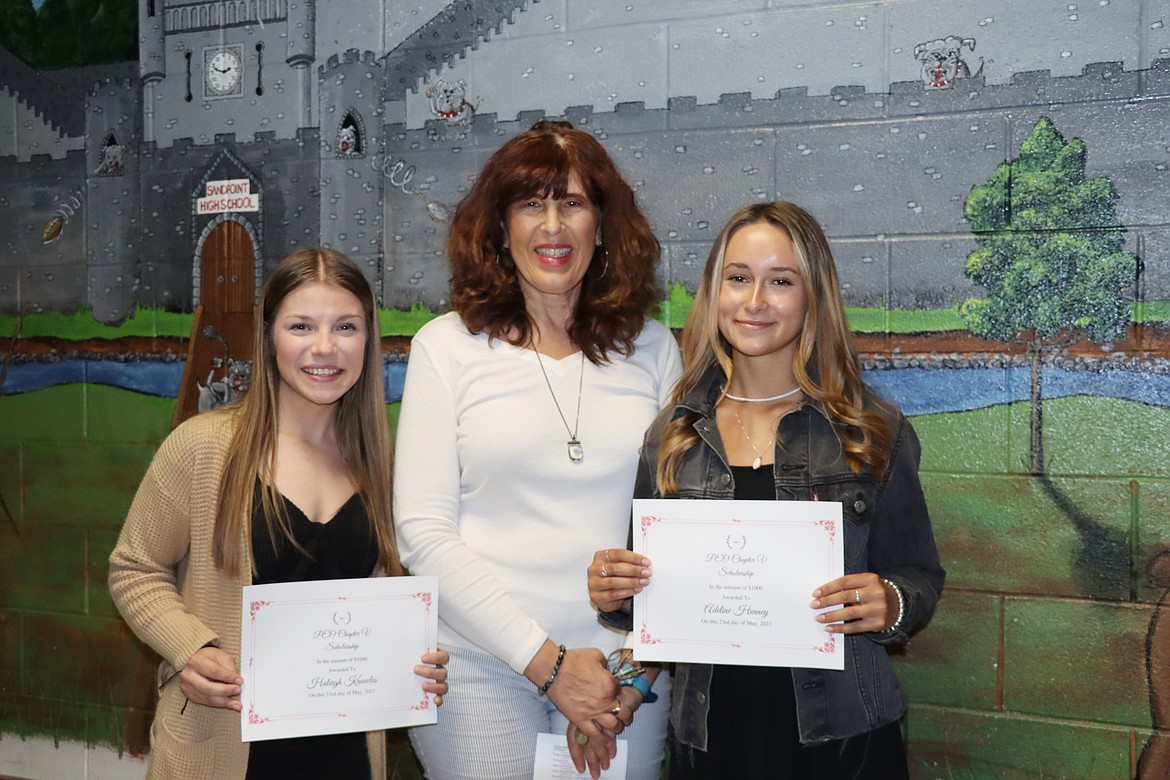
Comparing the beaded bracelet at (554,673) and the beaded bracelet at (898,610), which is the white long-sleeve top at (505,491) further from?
the beaded bracelet at (898,610)

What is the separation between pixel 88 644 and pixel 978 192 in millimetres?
3167

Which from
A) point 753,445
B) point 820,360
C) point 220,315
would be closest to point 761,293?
point 820,360

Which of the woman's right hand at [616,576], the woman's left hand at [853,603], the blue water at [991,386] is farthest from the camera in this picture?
the blue water at [991,386]

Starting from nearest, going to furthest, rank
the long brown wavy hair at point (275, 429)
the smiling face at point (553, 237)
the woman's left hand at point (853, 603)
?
1. the woman's left hand at point (853, 603)
2. the long brown wavy hair at point (275, 429)
3. the smiling face at point (553, 237)

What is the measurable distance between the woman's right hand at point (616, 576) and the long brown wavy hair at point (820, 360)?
0.16 meters

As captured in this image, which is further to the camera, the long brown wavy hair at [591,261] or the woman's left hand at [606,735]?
the long brown wavy hair at [591,261]

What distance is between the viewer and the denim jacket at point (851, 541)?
1662 millimetres

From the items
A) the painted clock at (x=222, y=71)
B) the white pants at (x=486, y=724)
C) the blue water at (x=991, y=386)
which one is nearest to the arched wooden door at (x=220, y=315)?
the painted clock at (x=222, y=71)

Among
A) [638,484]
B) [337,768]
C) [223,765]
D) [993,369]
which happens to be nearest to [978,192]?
[993,369]

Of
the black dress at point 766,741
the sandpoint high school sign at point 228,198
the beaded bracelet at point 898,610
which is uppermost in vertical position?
the sandpoint high school sign at point 228,198

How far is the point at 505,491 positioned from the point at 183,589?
0.67 meters

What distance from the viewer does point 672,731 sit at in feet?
6.04

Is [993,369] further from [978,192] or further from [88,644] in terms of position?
[88,644]

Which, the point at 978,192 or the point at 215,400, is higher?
the point at 978,192
